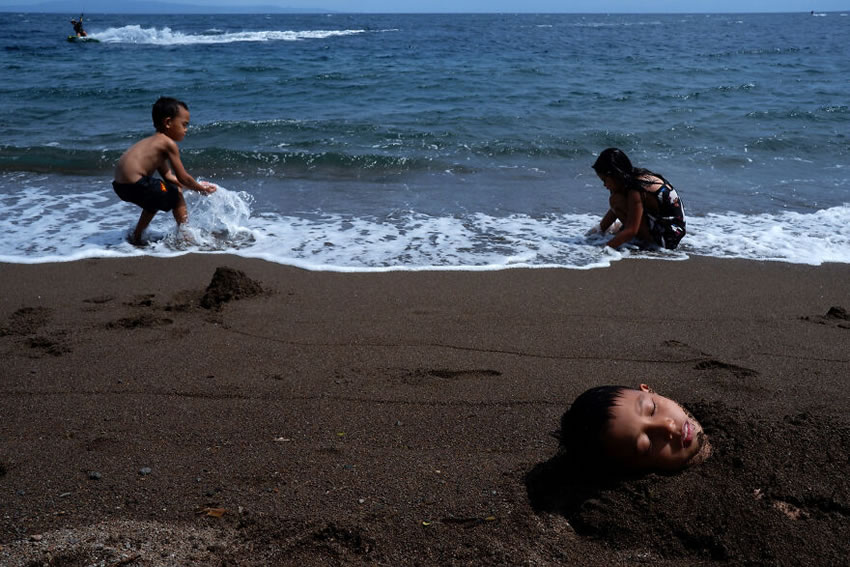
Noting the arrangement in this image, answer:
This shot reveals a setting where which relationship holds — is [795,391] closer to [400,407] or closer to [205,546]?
[400,407]

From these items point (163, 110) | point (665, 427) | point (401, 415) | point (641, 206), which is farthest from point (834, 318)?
point (163, 110)

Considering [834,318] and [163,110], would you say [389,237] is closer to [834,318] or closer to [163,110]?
[163,110]

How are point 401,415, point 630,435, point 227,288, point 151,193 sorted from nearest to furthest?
point 630,435 → point 401,415 → point 227,288 → point 151,193

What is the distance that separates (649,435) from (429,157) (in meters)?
7.08

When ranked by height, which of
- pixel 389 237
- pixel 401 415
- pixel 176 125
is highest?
pixel 176 125

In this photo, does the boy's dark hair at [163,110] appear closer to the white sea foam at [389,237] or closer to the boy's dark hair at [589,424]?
the white sea foam at [389,237]

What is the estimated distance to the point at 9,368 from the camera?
3.35m

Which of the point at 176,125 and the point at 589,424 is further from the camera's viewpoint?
the point at 176,125

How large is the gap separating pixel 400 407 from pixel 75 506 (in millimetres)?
1267

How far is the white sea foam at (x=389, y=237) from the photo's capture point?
17.1ft

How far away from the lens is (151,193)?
5.73m

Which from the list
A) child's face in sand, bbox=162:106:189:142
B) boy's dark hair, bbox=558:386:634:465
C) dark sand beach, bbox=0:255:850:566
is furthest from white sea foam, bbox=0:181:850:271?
boy's dark hair, bbox=558:386:634:465

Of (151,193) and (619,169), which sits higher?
(619,169)

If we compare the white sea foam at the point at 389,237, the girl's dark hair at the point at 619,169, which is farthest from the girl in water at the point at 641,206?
the white sea foam at the point at 389,237
